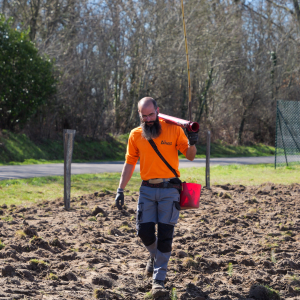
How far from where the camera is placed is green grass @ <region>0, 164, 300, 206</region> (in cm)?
990

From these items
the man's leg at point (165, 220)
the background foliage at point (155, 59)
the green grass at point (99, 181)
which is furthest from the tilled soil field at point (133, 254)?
the background foliage at point (155, 59)

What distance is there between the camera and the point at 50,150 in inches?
811

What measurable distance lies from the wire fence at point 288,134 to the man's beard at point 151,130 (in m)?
13.6

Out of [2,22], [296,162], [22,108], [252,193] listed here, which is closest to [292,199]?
[252,193]

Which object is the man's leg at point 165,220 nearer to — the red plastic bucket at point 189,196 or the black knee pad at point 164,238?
the black knee pad at point 164,238

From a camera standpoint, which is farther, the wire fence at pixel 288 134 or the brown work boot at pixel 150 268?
the wire fence at pixel 288 134

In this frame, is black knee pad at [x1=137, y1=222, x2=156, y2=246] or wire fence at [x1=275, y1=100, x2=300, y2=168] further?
wire fence at [x1=275, y1=100, x2=300, y2=168]

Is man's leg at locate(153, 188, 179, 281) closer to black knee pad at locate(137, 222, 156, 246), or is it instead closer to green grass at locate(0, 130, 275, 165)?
black knee pad at locate(137, 222, 156, 246)

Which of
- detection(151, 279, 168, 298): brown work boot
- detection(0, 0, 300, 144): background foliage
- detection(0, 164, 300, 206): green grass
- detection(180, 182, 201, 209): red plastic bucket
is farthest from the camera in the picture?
detection(0, 0, 300, 144): background foliage

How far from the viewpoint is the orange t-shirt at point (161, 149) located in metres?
Answer: 4.44

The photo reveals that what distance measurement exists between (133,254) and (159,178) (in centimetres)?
157

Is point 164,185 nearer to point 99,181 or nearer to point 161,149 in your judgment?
point 161,149

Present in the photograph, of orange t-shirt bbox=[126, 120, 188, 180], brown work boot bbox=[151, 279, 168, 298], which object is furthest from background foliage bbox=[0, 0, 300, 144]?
brown work boot bbox=[151, 279, 168, 298]

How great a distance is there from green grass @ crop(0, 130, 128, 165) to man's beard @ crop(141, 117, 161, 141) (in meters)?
13.6
